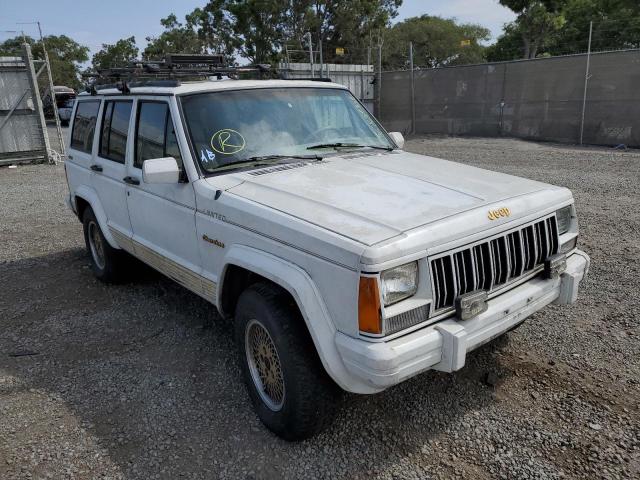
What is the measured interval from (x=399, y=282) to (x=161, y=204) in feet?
7.08

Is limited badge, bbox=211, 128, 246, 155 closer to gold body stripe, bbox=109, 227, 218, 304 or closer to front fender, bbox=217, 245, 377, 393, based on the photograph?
A: gold body stripe, bbox=109, 227, 218, 304

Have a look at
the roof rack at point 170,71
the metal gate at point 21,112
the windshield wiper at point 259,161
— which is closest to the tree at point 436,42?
the metal gate at point 21,112

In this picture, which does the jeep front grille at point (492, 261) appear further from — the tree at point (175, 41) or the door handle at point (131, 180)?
the tree at point (175, 41)

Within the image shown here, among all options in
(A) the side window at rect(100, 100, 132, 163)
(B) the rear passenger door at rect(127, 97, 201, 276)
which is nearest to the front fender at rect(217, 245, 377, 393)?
(B) the rear passenger door at rect(127, 97, 201, 276)

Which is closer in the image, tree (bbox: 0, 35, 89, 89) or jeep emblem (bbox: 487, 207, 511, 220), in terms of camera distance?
jeep emblem (bbox: 487, 207, 511, 220)

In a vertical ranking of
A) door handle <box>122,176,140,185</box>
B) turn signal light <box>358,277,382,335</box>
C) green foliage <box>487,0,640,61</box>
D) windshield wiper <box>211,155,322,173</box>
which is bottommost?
turn signal light <box>358,277,382,335</box>

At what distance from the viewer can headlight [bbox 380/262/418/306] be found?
2426mm

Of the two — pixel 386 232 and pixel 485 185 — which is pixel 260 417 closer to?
pixel 386 232

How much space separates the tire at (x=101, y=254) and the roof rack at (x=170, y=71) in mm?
Answer: 1372

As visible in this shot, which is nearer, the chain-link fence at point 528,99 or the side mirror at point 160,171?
the side mirror at point 160,171

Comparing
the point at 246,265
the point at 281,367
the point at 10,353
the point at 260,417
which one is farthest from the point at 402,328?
the point at 10,353

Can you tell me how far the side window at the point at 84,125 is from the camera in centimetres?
516

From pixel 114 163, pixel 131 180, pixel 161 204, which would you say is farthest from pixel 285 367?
pixel 114 163

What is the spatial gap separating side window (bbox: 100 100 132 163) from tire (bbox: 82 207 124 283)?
83 centimetres
